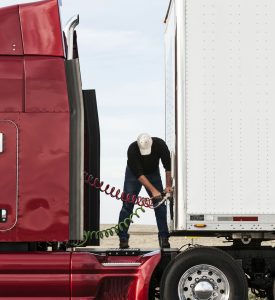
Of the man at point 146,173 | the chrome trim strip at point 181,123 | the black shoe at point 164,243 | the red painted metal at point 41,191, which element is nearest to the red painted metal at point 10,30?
the red painted metal at point 41,191

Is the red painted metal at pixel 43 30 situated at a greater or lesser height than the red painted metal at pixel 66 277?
greater

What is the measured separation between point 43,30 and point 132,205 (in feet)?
9.49

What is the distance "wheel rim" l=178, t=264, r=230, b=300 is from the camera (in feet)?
31.0

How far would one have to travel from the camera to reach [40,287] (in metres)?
9.53

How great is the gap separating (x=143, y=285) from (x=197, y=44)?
9.67ft

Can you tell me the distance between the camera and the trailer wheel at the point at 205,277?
9445 millimetres

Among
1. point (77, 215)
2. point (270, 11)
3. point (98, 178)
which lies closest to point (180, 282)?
point (77, 215)

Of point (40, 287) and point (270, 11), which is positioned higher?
point (270, 11)

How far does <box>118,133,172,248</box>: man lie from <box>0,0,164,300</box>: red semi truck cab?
127 centimetres

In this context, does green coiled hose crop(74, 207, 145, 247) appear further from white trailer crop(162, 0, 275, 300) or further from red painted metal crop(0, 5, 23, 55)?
red painted metal crop(0, 5, 23, 55)

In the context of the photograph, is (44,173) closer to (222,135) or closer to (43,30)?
(43,30)

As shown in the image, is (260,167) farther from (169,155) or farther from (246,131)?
(169,155)

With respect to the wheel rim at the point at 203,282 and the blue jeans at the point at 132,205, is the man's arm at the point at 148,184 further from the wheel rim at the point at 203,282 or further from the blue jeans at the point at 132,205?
the wheel rim at the point at 203,282

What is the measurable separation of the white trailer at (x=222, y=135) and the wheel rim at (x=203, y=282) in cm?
1
